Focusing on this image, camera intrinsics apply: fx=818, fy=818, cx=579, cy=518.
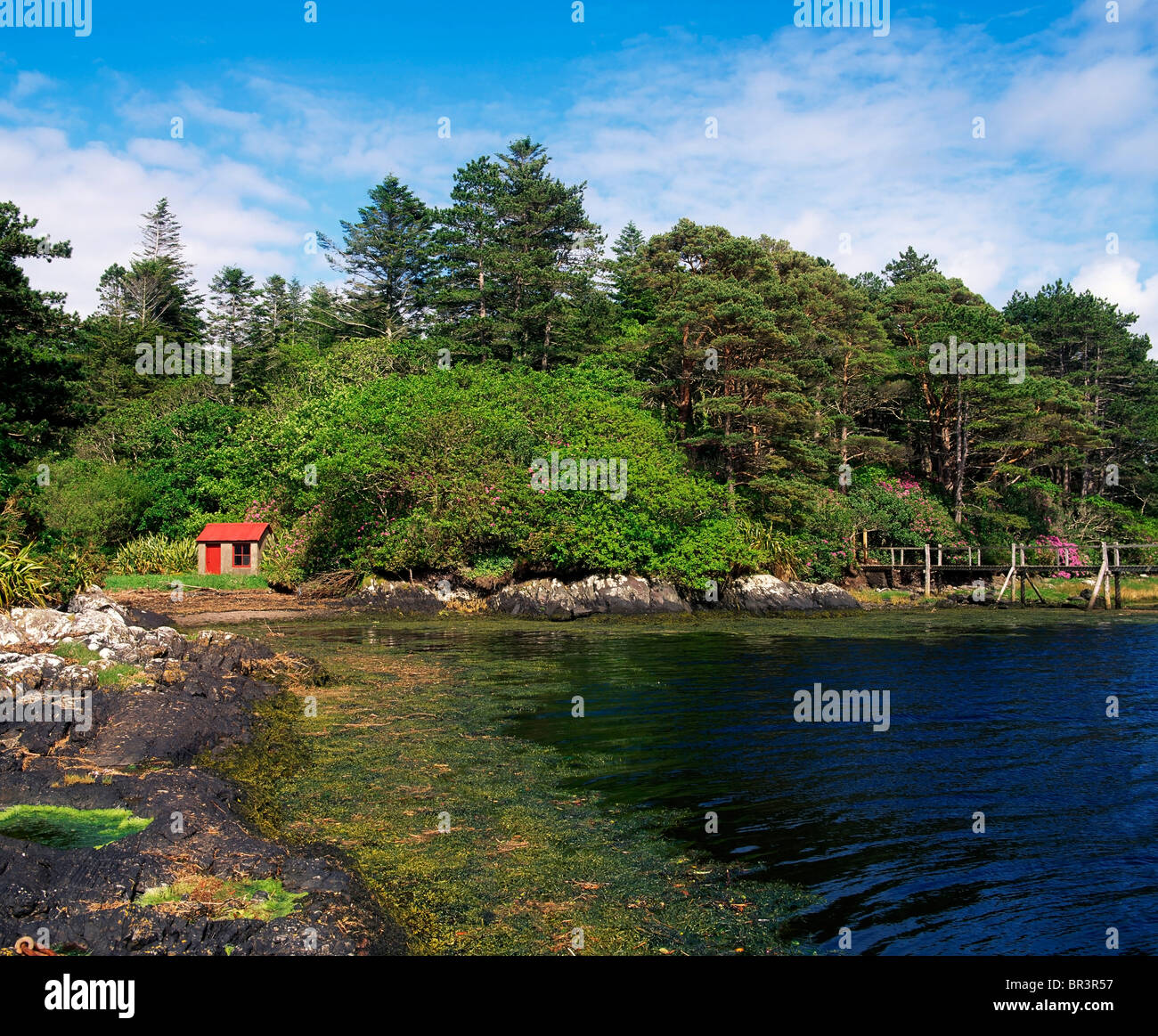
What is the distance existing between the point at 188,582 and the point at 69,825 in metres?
31.9

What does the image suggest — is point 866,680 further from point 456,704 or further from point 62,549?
point 62,549

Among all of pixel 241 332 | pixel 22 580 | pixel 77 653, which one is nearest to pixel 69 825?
pixel 77 653

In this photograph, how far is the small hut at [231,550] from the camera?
128 ft

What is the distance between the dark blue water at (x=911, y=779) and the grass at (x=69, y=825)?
496cm

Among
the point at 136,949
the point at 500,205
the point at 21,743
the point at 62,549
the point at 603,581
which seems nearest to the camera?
the point at 136,949

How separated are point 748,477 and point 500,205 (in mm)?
26218

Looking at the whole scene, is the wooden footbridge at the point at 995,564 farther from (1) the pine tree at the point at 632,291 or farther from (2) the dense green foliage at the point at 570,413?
(1) the pine tree at the point at 632,291

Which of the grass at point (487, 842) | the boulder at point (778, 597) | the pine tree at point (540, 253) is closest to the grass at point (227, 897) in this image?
the grass at point (487, 842)

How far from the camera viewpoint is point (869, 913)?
653 centimetres

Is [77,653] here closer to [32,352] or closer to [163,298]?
[32,352]

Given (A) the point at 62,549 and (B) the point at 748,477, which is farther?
(B) the point at 748,477

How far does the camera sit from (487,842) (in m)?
7.73

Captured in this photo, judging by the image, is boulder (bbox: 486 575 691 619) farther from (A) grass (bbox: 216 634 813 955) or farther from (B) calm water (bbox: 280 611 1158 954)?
(A) grass (bbox: 216 634 813 955)
